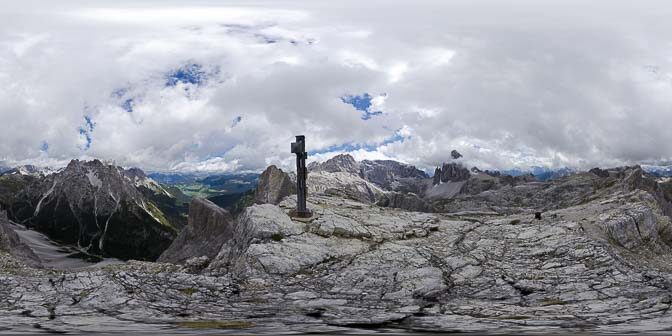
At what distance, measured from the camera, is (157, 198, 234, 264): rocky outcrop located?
336 feet

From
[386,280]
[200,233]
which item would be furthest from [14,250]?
[386,280]

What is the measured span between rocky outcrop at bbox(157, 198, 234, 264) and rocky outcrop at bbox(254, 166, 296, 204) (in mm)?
35055

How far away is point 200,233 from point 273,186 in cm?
5223

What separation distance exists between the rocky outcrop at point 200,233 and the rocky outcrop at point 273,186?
115ft

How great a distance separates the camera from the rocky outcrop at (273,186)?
166 m

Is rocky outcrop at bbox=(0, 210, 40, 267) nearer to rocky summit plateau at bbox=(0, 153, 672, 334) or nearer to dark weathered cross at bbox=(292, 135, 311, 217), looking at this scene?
rocky summit plateau at bbox=(0, 153, 672, 334)

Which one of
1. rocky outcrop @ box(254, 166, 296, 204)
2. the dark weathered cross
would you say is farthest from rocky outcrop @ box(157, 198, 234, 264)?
the dark weathered cross

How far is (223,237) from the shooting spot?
9775cm

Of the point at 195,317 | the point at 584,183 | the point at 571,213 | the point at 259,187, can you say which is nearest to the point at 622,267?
the point at 571,213

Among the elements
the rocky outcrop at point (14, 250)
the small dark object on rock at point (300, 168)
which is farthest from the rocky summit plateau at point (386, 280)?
the rocky outcrop at point (14, 250)

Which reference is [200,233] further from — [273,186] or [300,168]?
[300,168]

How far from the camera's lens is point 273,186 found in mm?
170375

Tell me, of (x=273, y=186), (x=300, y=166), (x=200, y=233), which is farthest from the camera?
(x=273, y=186)

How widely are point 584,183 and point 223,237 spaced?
357 ft
